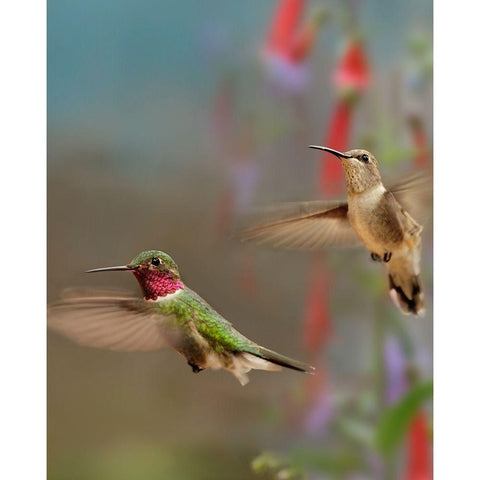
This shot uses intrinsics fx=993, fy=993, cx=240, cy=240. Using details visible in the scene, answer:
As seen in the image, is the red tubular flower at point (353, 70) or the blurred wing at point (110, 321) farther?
the red tubular flower at point (353, 70)

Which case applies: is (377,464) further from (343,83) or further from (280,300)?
(343,83)

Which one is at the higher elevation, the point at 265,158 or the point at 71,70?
the point at 71,70

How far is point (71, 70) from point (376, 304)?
798mm

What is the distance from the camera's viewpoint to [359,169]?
2.03 m

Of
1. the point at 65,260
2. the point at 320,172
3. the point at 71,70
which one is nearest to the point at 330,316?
the point at 320,172

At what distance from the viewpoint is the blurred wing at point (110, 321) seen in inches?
76.0

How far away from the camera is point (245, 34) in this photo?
2.04 metres

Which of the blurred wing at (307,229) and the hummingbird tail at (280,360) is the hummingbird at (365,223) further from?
the hummingbird tail at (280,360)

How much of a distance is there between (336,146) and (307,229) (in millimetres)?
182

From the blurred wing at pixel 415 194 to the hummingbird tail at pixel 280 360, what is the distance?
38cm

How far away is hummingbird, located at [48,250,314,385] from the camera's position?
1.94 metres

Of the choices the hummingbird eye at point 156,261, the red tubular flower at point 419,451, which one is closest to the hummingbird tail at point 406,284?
the red tubular flower at point 419,451

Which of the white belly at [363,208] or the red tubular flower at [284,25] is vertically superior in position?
the red tubular flower at [284,25]

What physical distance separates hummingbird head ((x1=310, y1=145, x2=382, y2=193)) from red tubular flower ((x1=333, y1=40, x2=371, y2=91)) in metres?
0.14
